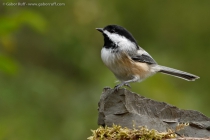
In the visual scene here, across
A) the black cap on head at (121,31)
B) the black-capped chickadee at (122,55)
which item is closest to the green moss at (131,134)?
the black-capped chickadee at (122,55)

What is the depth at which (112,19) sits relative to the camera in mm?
6555

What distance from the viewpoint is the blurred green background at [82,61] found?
5.71 meters

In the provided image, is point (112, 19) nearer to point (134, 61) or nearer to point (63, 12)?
point (63, 12)

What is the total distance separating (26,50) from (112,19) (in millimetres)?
1337

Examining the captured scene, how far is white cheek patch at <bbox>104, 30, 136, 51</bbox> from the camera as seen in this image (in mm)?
4621

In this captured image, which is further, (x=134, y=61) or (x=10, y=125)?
(x=10, y=125)

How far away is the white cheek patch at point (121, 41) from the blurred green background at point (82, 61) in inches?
38.0

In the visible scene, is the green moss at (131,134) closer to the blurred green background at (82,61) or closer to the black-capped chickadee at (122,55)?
the black-capped chickadee at (122,55)

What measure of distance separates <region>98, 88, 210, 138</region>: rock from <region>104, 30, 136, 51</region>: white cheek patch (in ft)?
4.20

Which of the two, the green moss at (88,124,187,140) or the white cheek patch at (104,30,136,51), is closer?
the green moss at (88,124,187,140)

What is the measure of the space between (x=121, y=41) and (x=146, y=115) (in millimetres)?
1469

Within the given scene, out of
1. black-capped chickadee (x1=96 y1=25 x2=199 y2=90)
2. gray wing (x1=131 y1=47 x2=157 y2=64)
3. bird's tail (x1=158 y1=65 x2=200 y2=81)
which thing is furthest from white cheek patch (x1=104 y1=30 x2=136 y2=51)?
bird's tail (x1=158 y1=65 x2=200 y2=81)

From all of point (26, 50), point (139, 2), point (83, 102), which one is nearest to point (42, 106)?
point (83, 102)

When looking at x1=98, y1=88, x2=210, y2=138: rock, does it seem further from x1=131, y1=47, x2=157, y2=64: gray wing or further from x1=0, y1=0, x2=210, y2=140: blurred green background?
x1=0, y1=0, x2=210, y2=140: blurred green background
